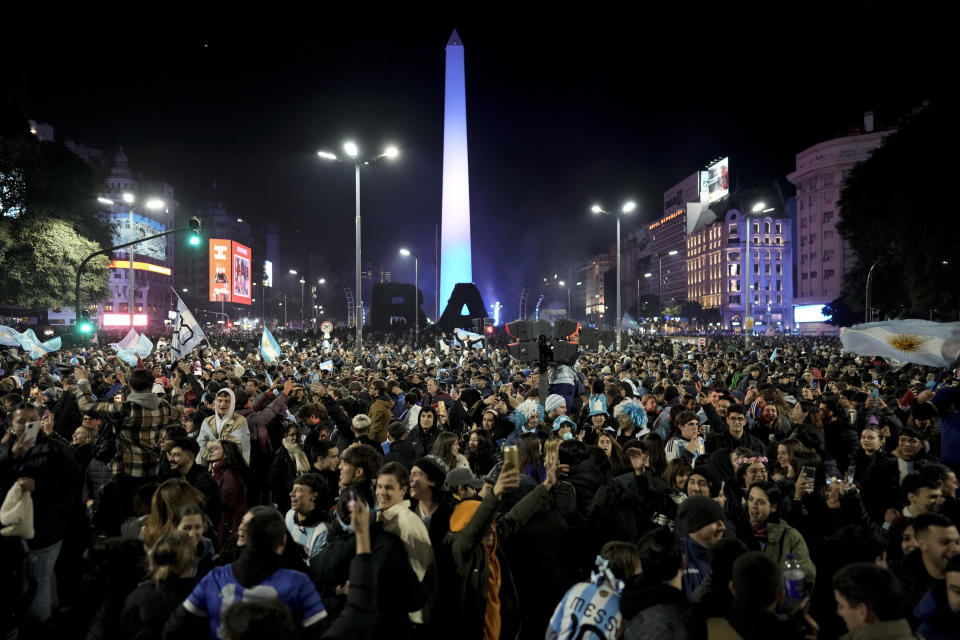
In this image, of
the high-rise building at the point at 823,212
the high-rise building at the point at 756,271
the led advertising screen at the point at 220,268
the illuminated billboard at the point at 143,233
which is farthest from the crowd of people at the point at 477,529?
the high-rise building at the point at 756,271

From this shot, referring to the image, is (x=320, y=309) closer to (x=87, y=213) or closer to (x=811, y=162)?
(x=811, y=162)

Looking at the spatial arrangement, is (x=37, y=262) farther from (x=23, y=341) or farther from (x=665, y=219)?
(x=665, y=219)

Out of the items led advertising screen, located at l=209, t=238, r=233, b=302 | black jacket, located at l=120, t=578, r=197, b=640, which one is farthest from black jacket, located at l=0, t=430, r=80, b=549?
led advertising screen, located at l=209, t=238, r=233, b=302

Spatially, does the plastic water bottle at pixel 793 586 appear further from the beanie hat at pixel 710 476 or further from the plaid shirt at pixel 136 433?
the plaid shirt at pixel 136 433

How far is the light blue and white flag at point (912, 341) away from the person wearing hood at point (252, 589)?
9.87m

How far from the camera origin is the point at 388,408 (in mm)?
7820

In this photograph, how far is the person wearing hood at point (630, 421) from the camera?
320 inches

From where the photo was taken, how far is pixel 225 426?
6.80 meters

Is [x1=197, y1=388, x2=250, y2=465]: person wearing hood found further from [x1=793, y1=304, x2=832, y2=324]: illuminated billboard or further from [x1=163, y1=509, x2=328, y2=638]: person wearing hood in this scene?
[x1=793, y1=304, x2=832, y2=324]: illuminated billboard

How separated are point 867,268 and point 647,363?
1010 inches

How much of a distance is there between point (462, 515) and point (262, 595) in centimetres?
143

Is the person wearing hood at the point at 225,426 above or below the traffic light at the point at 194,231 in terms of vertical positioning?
below

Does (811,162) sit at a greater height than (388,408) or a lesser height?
greater

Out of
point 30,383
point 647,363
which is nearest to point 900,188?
point 647,363
